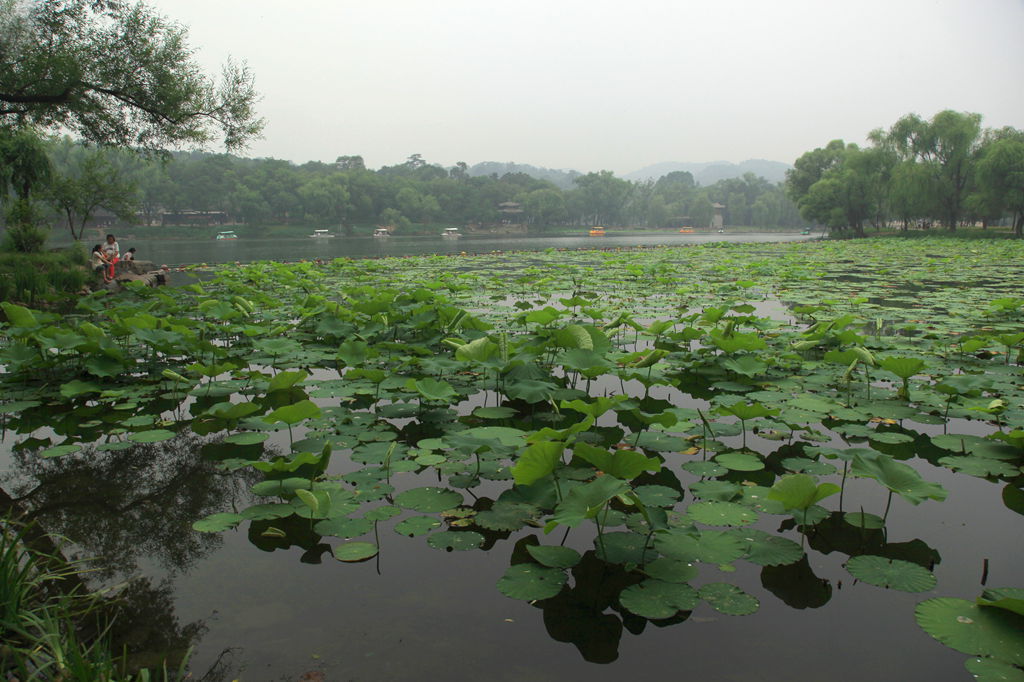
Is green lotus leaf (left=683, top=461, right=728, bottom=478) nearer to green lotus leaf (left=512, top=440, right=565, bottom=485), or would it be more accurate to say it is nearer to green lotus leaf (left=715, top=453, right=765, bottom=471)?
green lotus leaf (left=715, top=453, right=765, bottom=471)

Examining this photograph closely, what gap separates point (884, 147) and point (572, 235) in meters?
41.3

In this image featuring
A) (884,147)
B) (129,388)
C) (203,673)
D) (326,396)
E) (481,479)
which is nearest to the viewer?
(203,673)

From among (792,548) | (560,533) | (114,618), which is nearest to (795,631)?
(792,548)

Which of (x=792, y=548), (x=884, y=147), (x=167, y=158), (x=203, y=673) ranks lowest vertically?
(x=203, y=673)

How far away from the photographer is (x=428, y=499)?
2.33 metres

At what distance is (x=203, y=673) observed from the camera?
1487mm

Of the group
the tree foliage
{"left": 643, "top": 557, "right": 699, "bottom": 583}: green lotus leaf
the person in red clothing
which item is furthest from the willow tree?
the tree foliage

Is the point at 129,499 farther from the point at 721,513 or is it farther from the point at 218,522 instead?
the point at 721,513

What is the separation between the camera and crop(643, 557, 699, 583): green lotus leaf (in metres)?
1.74

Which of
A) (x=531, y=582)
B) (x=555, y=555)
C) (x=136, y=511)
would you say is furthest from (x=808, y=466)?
(x=136, y=511)

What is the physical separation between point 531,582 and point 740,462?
4.02ft

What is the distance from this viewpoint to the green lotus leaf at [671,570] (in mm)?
1738

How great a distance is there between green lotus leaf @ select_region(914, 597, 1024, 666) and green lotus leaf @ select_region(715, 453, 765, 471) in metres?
0.87

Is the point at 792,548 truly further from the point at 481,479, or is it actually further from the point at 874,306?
the point at 874,306
